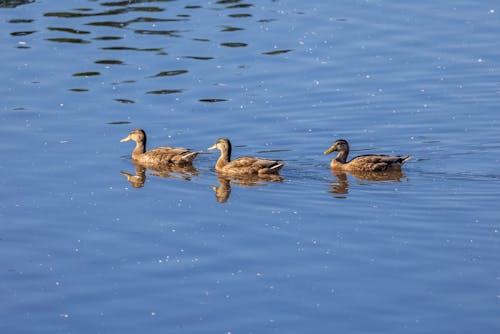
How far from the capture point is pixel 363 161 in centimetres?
2027

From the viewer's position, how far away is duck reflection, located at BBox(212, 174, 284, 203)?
19438mm

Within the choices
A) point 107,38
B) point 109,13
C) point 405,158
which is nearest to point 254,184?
point 405,158

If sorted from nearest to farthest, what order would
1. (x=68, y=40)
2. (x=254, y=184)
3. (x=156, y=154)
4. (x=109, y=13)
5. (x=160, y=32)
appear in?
1. (x=254, y=184)
2. (x=156, y=154)
3. (x=68, y=40)
4. (x=160, y=32)
5. (x=109, y=13)

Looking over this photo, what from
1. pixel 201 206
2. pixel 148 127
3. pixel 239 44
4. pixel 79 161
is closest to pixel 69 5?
pixel 239 44

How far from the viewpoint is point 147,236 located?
55.3 feet

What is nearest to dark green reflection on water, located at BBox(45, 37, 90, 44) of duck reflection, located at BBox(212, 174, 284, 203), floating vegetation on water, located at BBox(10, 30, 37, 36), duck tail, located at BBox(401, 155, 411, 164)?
floating vegetation on water, located at BBox(10, 30, 37, 36)

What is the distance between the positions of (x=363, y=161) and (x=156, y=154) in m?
3.67

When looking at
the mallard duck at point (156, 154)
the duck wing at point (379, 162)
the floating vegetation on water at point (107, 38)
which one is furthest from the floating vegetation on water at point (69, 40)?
the duck wing at point (379, 162)

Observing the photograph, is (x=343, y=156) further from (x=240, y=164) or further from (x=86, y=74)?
(x=86, y=74)

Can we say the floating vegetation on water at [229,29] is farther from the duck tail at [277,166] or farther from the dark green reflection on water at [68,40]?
the duck tail at [277,166]

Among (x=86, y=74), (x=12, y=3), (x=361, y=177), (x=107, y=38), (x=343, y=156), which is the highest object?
(x=12, y=3)

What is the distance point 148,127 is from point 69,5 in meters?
9.38

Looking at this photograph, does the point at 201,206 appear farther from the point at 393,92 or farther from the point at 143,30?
the point at 143,30

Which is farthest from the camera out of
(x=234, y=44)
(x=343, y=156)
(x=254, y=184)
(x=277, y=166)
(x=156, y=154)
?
(x=234, y=44)
